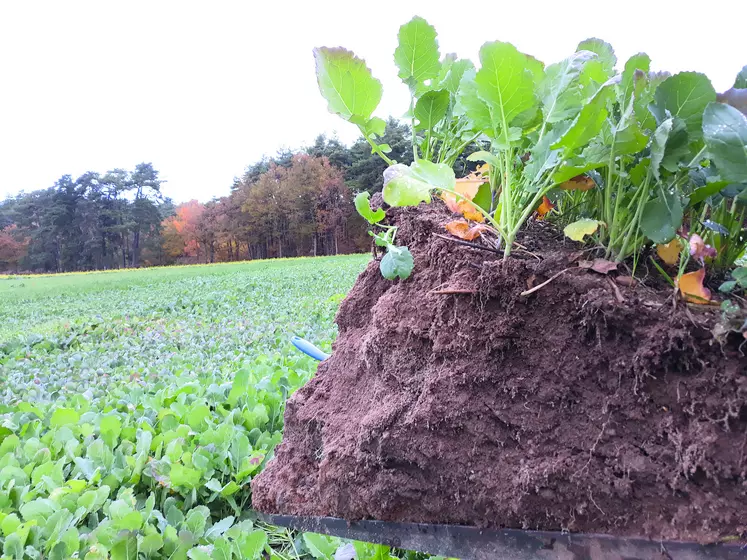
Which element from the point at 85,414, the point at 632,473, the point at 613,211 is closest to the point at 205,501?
the point at 85,414

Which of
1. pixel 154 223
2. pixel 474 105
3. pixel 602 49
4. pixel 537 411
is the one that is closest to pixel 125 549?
pixel 537 411

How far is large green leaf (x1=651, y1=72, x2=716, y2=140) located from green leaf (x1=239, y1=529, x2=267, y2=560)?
1.34 meters

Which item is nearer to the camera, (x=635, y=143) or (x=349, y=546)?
(x=635, y=143)

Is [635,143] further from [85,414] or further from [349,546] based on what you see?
[85,414]

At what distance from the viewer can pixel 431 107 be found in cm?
103

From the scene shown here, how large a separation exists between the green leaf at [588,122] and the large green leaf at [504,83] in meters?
0.13

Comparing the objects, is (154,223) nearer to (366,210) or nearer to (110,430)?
(110,430)

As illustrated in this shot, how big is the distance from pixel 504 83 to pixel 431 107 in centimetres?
26

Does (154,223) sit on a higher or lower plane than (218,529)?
higher

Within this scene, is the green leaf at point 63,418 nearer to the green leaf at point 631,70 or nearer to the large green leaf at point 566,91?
the large green leaf at point 566,91

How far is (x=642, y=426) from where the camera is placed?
681mm

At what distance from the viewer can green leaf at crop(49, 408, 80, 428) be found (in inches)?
85.2

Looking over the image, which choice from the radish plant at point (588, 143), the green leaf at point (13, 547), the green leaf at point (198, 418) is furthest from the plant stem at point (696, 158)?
the green leaf at point (198, 418)

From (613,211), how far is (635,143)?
16 cm
